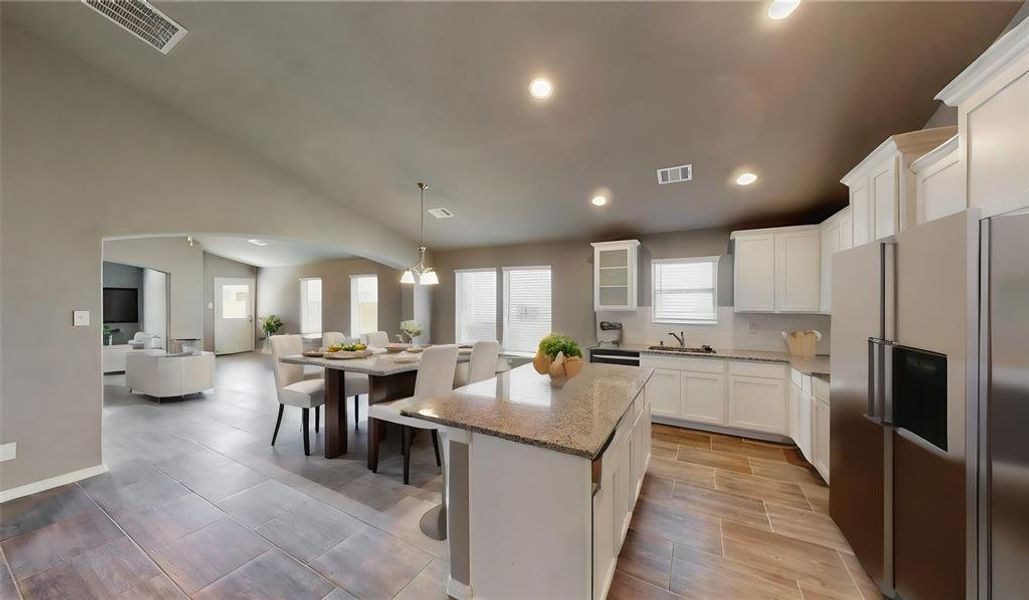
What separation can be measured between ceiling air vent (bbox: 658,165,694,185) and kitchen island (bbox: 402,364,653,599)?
2.34m

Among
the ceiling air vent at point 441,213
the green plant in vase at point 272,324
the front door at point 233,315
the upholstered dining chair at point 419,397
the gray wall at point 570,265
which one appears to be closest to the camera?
the upholstered dining chair at point 419,397

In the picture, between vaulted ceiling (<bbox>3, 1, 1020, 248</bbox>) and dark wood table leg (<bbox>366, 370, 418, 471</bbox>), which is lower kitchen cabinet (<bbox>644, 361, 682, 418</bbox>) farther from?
dark wood table leg (<bbox>366, 370, 418, 471</bbox>)

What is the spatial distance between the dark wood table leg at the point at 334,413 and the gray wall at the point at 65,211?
1.75 meters

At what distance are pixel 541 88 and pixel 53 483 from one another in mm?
4640

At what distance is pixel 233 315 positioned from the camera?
962 centimetres

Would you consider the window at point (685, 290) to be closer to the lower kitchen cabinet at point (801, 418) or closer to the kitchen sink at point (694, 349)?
the kitchen sink at point (694, 349)

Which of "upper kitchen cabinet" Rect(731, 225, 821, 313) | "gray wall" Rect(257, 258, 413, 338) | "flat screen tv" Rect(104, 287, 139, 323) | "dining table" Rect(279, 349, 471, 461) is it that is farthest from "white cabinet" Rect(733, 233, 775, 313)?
"flat screen tv" Rect(104, 287, 139, 323)

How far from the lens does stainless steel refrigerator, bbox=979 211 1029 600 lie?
1.06 metres

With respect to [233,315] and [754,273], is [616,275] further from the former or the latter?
[233,315]

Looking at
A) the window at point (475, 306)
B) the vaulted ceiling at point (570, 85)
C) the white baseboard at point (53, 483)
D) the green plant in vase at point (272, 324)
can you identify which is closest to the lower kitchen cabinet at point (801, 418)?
the vaulted ceiling at point (570, 85)

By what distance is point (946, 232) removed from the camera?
1.32 metres

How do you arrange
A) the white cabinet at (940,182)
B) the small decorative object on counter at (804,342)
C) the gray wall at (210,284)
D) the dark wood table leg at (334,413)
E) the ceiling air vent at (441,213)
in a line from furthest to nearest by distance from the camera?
1. the gray wall at (210,284)
2. the ceiling air vent at (441,213)
3. the small decorative object on counter at (804,342)
4. the dark wood table leg at (334,413)
5. the white cabinet at (940,182)

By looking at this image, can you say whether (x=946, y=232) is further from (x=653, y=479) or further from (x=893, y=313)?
(x=653, y=479)

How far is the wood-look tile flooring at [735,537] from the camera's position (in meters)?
1.75
